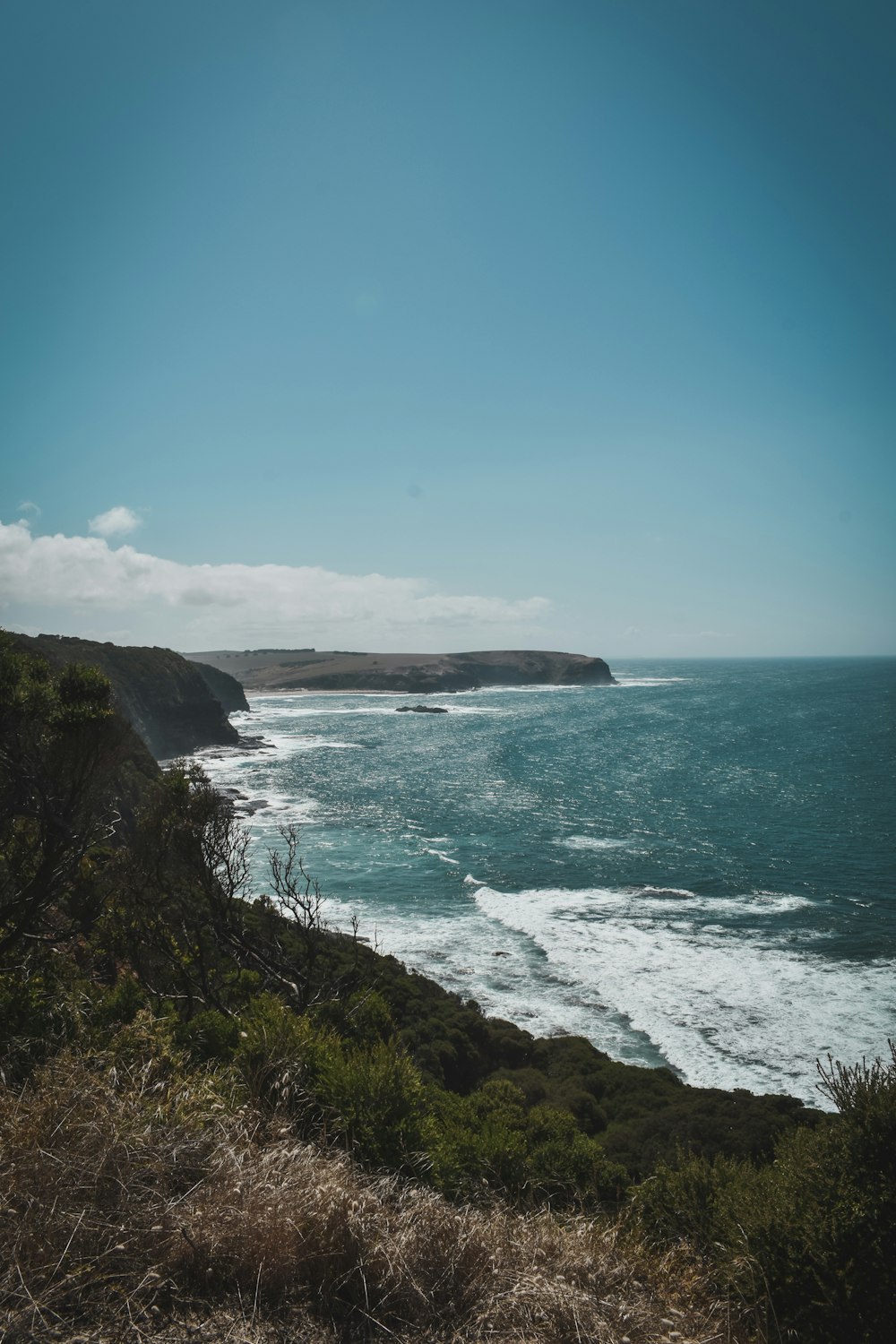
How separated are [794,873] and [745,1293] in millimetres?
35044

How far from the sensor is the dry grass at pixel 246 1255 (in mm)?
4363

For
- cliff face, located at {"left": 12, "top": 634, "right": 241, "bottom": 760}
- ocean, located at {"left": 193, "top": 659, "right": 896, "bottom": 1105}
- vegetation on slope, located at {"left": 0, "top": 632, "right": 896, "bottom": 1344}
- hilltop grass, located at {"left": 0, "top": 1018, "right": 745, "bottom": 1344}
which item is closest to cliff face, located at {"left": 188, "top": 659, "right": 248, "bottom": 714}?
cliff face, located at {"left": 12, "top": 634, "right": 241, "bottom": 760}

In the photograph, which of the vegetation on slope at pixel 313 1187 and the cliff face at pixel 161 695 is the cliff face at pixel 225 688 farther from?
the vegetation on slope at pixel 313 1187

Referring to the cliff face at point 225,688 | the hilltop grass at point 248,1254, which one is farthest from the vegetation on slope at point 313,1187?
the cliff face at point 225,688

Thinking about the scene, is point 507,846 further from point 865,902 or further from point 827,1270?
point 827,1270

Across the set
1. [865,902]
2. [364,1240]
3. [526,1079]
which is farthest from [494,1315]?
[865,902]

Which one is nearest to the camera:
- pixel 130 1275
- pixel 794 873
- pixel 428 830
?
pixel 130 1275

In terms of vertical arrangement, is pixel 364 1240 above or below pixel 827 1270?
above

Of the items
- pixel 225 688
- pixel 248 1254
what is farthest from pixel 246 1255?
pixel 225 688

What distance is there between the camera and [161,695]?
79750 millimetres

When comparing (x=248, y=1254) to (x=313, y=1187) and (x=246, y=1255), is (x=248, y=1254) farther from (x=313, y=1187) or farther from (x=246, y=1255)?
(x=313, y=1187)

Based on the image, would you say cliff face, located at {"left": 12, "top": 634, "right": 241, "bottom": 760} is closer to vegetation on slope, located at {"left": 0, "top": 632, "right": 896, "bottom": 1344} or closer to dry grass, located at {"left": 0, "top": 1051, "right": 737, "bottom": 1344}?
vegetation on slope, located at {"left": 0, "top": 632, "right": 896, "bottom": 1344}

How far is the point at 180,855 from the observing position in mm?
17250

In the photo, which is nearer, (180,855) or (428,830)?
(180,855)
